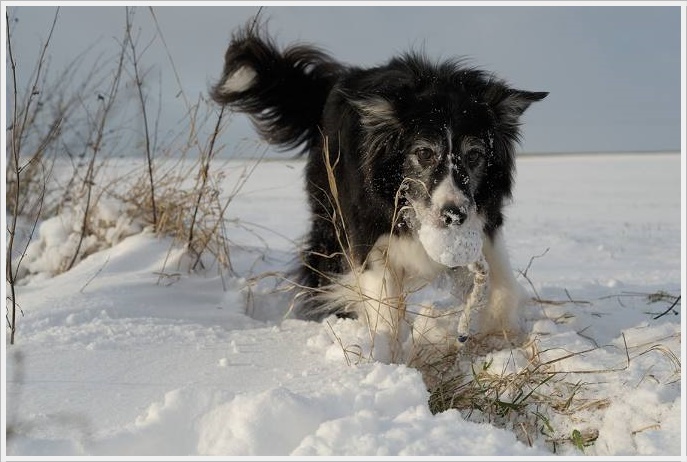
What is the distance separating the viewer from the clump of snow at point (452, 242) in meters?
2.88

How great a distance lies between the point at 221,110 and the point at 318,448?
3.31 m

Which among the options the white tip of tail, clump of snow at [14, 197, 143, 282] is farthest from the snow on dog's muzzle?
clump of snow at [14, 197, 143, 282]

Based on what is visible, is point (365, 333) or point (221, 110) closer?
point (365, 333)

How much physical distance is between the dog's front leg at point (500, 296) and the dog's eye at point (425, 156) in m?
0.67

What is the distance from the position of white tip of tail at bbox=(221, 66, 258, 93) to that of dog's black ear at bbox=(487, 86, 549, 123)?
1.92 m

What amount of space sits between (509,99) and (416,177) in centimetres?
71

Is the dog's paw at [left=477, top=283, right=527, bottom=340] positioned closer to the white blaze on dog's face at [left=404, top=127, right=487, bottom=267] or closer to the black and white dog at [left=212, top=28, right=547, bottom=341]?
the black and white dog at [left=212, top=28, right=547, bottom=341]

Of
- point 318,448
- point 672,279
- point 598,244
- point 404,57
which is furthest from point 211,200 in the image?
point 598,244

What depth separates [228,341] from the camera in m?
3.17

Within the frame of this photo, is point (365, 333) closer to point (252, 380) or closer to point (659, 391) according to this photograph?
point (252, 380)

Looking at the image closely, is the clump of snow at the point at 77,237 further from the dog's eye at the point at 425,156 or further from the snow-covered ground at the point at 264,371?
the dog's eye at the point at 425,156

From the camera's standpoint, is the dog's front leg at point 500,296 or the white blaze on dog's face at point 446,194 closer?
the white blaze on dog's face at point 446,194

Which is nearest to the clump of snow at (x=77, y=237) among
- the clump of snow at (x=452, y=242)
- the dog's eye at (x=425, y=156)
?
the dog's eye at (x=425, y=156)

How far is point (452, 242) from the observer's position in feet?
9.49
